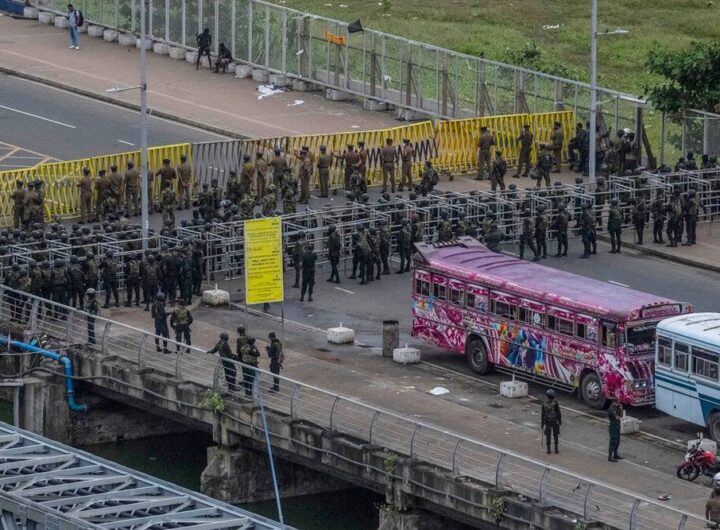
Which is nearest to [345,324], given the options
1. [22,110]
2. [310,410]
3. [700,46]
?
[310,410]

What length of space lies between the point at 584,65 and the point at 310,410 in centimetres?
4702

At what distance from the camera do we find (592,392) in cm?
4838

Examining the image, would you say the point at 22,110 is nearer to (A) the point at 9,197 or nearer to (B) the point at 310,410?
(A) the point at 9,197

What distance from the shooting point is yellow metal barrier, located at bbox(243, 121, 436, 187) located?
68.9 m

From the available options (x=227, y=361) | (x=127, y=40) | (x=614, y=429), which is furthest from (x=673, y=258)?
(x=127, y=40)

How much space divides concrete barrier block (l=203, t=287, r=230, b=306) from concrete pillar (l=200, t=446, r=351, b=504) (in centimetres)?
933

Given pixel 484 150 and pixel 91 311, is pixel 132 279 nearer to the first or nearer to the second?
pixel 91 311

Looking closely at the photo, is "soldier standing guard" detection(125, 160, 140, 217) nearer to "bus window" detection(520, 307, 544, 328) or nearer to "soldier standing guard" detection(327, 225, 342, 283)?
"soldier standing guard" detection(327, 225, 342, 283)

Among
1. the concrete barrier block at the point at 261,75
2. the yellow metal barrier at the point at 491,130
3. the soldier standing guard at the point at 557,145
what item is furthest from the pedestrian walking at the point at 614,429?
the concrete barrier block at the point at 261,75

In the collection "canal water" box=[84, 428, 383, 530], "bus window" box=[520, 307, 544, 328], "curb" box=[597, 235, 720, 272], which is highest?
"bus window" box=[520, 307, 544, 328]

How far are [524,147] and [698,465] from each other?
2866cm

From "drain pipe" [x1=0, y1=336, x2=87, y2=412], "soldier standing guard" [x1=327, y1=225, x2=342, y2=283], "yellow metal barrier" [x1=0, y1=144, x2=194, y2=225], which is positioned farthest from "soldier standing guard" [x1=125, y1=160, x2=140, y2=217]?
"drain pipe" [x1=0, y1=336, x2=87, y2=412]

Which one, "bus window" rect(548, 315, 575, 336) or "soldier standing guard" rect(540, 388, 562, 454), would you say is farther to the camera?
"bus window" rect(548, 315, 575, 336)

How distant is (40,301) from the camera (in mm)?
52469
